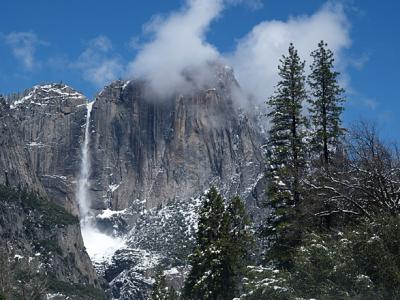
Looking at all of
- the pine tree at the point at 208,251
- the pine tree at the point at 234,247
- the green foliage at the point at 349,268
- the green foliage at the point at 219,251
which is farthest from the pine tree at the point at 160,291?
the green foliage at the point at 349,268

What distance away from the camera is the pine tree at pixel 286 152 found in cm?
3184

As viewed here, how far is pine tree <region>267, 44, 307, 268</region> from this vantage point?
31844mm

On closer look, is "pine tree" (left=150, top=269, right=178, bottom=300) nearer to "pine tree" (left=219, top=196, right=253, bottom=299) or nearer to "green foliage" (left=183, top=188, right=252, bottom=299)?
"green foliage" (left=183, top=188, right=252, bottom=299)

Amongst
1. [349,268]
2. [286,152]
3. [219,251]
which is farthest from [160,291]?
[349,268]

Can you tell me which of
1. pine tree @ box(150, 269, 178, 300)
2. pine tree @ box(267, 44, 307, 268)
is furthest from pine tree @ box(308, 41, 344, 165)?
pine tree @ box(150, 269, 178, 300)

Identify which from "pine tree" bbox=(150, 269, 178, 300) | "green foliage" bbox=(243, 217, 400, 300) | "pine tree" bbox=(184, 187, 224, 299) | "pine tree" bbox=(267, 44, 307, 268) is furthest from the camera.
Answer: "pine tree" bbox=(150, 269, 178, 300)

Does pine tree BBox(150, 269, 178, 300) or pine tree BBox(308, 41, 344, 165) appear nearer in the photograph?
pine tree BBox(308, 41, 344, 165)

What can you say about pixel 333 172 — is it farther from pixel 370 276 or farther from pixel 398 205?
pixel 370 276

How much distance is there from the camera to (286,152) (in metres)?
33.9

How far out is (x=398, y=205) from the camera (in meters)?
23.8

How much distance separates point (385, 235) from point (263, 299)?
4949 mm

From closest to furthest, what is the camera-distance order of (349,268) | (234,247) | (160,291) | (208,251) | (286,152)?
(349,268), (286,152), (208,251), (234,247), (160,291)

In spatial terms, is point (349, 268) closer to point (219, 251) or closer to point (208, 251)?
point (219, 251)

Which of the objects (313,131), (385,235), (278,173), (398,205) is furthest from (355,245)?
(313,131)
